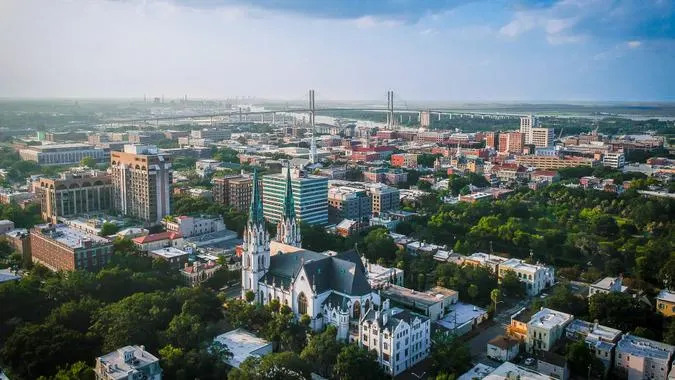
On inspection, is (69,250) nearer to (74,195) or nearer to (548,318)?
(74,195)

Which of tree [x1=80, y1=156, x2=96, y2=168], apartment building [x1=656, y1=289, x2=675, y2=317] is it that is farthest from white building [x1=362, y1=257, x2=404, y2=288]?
tree [x1=80, y1=156, x2=96, y2=168]

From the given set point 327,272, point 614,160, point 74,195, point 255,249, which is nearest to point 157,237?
point 255,249

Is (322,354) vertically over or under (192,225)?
under

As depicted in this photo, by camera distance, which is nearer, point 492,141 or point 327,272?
point 327,272

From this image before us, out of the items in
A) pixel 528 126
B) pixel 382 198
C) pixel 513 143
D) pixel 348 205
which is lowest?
pixel 348 205

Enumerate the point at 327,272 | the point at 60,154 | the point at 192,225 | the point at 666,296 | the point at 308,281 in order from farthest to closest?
the point at 60,154 → the point at 192,225 → the point at 666,296 → the point at 327,272 → the point at 308,281

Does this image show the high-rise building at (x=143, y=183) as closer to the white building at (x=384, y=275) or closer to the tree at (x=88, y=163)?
the white building at (x=384, y=275)

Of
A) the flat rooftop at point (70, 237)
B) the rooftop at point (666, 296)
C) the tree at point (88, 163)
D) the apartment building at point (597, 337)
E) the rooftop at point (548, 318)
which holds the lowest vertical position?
the apartment building at point (597, 337)

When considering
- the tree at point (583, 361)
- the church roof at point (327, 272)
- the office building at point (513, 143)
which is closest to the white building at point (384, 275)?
the church roof at point (327, 272)
